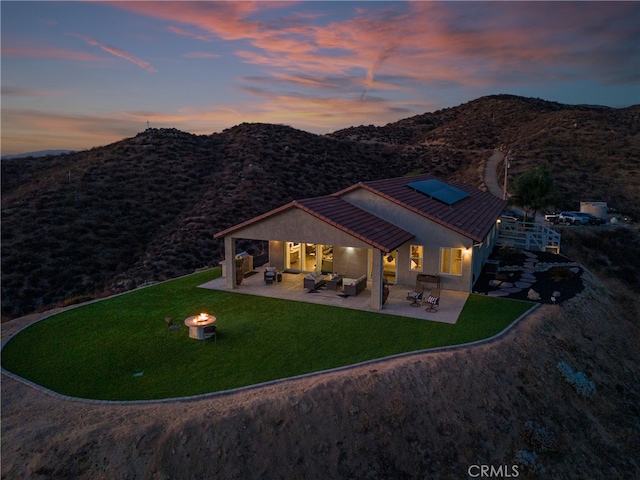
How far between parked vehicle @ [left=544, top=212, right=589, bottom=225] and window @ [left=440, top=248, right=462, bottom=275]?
2498 centimetres

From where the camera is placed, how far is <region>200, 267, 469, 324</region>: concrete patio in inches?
681

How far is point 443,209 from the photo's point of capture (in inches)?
907

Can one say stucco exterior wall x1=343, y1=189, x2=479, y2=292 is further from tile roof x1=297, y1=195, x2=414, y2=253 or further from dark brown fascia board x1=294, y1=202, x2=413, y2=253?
dark brown fascia board x1=294, y1=202, x2=413, y2=253

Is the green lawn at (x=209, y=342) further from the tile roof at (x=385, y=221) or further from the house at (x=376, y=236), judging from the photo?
the tile roof at (x=385, y=221)

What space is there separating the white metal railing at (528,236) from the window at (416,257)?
12.8 m

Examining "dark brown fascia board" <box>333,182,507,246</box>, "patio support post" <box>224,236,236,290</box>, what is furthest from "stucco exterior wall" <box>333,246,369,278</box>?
"patio support post" <box>224,236,236,290</box>

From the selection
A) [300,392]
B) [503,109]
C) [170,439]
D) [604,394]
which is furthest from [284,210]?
[503,109]

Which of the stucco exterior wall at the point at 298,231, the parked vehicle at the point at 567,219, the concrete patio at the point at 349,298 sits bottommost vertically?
the concrete patio at the point at 349,298

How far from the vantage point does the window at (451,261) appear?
20.5 meters

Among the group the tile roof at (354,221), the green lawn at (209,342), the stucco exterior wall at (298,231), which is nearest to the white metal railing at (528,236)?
the green lawn at (209,342)

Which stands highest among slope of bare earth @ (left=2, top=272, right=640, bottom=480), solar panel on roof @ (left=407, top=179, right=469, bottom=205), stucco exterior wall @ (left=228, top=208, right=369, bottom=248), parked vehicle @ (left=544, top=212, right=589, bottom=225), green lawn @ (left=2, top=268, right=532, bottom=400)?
solar panel on roof @ (left=407, top=179, right=469, bottom=205)

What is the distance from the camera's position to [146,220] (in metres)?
39.5

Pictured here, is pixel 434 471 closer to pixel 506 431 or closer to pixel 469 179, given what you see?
pixel 506 431

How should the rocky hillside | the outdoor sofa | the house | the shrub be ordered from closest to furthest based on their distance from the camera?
the shrub
the house
the outdoor sofa
the rocky hillside
